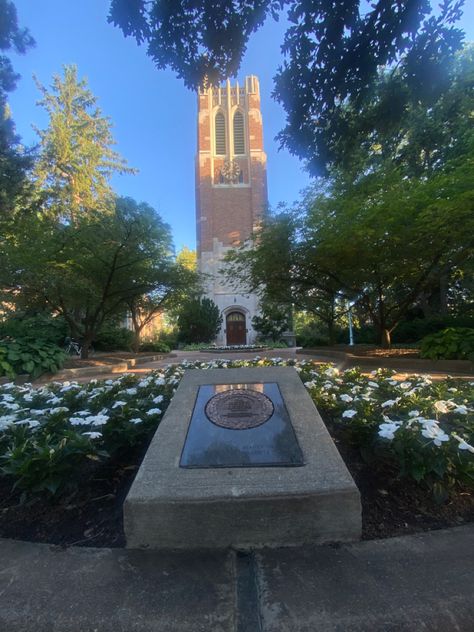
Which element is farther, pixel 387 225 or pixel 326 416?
pixel 387 225

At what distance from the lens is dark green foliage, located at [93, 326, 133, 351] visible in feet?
67.8

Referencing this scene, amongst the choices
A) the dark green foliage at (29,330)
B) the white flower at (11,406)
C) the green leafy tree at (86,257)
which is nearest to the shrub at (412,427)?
the white flower at (11,406)

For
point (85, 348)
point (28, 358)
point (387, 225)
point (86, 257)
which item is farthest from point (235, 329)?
point (28, 358)

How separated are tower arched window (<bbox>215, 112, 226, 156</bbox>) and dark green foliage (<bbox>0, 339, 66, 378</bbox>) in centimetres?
3276

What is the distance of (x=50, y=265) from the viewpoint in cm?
1124

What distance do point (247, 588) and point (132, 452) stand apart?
1.72 meters

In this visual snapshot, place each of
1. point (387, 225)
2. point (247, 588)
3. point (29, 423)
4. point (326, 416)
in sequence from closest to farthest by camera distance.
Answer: point (247, 588) < point (29, 423) < point (326, 416) < point (387, 225)

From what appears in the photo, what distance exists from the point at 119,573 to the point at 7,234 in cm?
1282

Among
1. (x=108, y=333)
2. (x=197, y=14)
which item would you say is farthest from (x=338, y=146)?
(x=108, y=333)

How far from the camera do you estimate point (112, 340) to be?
21.2 meters

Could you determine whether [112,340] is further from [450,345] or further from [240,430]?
[240,430]

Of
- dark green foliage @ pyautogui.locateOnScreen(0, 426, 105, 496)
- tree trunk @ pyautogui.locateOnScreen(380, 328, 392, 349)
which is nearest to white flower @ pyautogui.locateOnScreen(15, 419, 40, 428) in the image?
dark green foliage @ pyautogui.locateOnScreen(0, 426, 105, 496)

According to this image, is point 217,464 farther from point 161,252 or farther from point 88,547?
point 161,252

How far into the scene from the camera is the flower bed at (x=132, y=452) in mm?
2543
